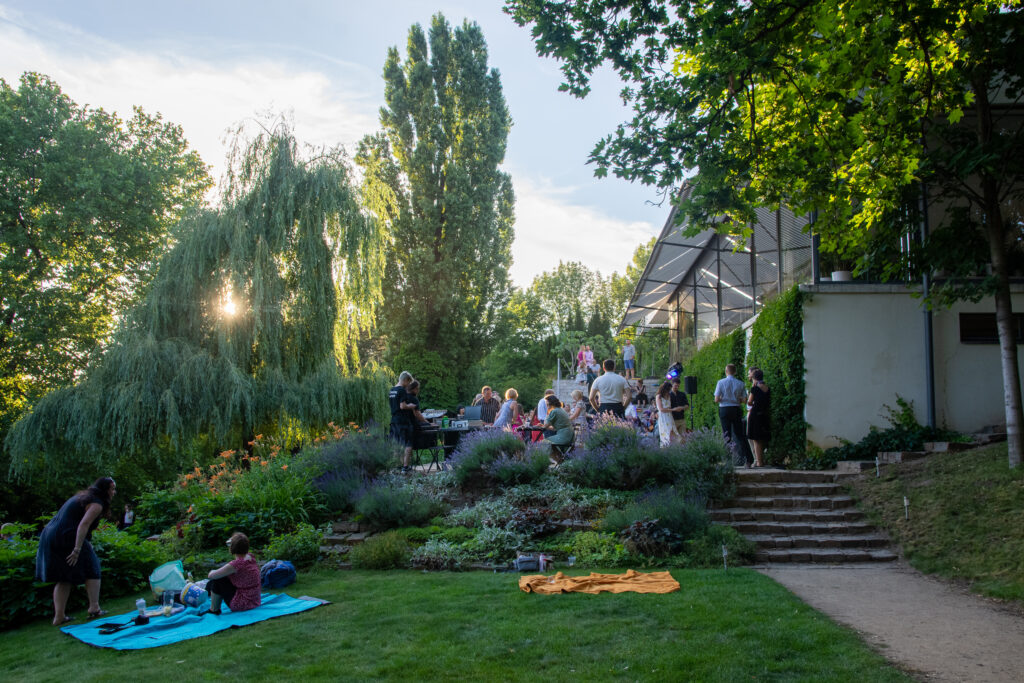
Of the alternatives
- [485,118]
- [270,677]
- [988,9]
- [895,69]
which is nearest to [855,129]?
[895,69]

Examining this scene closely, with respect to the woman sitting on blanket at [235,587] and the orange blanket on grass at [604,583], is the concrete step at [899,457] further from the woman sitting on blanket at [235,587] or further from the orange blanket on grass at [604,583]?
the woman sitting on blanket at [235,587]

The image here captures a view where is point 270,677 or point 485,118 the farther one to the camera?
point 485,118

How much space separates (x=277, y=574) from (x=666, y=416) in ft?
27.7

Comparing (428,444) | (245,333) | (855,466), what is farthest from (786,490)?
(245,333)

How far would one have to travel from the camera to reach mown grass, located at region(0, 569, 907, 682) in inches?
194

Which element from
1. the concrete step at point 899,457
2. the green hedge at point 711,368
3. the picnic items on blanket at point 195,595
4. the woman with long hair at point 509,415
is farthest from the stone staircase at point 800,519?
the picnic items on blanket at point 195,595

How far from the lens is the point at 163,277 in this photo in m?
15.0

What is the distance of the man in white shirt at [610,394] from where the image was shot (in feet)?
46.4

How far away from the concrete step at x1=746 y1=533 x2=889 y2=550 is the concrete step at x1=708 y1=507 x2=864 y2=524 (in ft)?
1.94

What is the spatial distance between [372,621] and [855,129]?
6969 millimetres

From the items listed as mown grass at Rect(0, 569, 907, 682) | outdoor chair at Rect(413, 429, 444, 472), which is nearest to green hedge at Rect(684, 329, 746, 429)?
outdoor chair at Rect(413, 429, 444, 472)

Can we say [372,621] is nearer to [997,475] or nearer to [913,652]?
[913,652]

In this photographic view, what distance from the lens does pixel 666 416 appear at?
1411 centimetres

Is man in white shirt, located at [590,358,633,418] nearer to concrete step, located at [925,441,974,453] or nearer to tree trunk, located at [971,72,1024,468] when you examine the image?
concrete step, located at [925,441,974,453]
